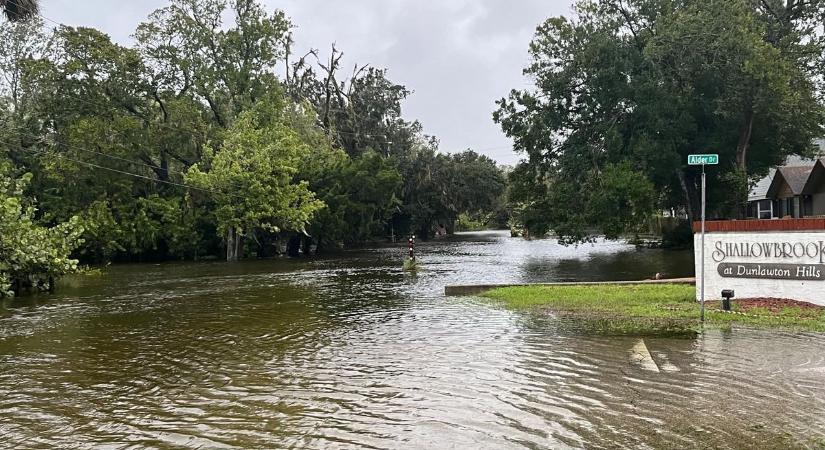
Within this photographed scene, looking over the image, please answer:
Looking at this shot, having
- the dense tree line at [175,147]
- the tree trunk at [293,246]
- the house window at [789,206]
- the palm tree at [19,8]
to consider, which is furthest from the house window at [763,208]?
the palm tree at [19,8]

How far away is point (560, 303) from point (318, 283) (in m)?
10.9

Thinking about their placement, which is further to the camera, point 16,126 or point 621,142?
point 16,126

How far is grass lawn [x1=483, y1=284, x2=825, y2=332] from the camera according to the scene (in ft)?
35.6

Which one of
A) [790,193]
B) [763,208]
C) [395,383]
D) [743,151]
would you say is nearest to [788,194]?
[790,193]

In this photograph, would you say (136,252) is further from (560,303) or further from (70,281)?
(560,303)

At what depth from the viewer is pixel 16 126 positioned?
121ft

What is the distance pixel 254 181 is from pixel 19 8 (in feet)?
68.9

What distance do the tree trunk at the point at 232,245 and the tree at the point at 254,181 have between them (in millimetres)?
76

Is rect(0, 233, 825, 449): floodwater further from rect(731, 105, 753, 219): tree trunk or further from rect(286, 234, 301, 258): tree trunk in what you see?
rect(286, 234, 301, 258): tree trunk

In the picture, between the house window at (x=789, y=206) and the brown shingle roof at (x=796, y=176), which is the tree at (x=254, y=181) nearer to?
the brown shingle roof at (x=796, y=176)

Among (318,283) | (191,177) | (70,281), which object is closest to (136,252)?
(191,177)

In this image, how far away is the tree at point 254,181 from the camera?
117 feet

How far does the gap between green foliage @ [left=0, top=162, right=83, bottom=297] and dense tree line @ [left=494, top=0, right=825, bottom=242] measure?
20714 mm

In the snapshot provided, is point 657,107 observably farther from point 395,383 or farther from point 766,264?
point 395,383
